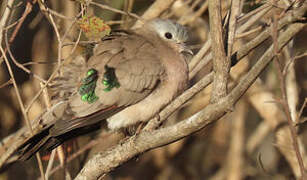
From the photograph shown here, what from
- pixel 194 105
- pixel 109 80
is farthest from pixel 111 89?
pixel 194 105

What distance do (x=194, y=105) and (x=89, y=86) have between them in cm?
260

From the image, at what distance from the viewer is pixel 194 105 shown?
6.34 metres

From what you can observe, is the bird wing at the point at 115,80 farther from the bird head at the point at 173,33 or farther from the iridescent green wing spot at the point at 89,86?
the bird head at the point at 173,33

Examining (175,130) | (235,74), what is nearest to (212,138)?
(235,74)

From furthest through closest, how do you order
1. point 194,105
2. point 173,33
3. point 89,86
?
point 194,105 → point 173,33 → point 89,86

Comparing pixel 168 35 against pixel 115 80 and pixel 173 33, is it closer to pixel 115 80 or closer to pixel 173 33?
pixel 173 33

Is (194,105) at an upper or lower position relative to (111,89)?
lower

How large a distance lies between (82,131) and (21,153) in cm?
50

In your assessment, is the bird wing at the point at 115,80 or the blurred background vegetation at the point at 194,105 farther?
the blurred background vegetation at the point at 194,105

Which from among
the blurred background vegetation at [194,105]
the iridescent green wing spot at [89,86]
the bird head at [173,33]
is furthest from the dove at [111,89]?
the blurred background vegetation at [194,105]

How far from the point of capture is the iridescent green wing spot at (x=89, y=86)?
3922mm

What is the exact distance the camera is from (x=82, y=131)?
4199mm

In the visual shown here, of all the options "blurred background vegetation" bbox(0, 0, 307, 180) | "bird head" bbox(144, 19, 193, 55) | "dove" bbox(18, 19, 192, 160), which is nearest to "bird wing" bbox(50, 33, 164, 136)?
"dove" bbox(18, 19, 192, 160)

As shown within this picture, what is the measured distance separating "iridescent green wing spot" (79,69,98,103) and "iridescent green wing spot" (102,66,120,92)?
7cm
